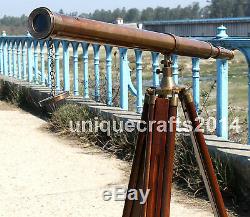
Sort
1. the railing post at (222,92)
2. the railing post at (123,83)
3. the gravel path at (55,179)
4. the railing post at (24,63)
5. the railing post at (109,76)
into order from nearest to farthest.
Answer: the gravel path at (55,179) → the railing post at (222,92) → the railing post at (123,83) → the railing post at (109,76) → the railing post at (24,63)

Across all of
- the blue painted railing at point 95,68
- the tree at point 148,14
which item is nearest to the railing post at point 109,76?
the blue painted railing at point 95,68

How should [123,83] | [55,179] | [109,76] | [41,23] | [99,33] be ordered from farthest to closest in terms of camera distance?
[109,76] → [123,83] → [55,179] → [99,33] → [41,23]

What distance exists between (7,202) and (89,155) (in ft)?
5.58

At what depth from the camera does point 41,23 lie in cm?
210

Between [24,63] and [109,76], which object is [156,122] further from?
[24,63]

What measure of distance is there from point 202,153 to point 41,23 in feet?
3.44

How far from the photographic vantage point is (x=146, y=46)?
245cm

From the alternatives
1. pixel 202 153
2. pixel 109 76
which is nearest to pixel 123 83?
pixel 109 76

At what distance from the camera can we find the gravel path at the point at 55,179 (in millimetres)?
4211

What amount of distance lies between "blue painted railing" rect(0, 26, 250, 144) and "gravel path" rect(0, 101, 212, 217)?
0.90m

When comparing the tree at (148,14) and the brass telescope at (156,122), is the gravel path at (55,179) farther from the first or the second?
the tree at (148,14)

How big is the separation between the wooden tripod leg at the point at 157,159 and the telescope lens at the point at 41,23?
688 millimetres

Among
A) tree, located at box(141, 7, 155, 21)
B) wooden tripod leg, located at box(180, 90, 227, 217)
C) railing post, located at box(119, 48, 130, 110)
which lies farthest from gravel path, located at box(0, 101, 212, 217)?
tree, located at box(141, 7, 155, 21)

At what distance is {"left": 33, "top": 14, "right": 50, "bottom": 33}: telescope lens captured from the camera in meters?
2.07
